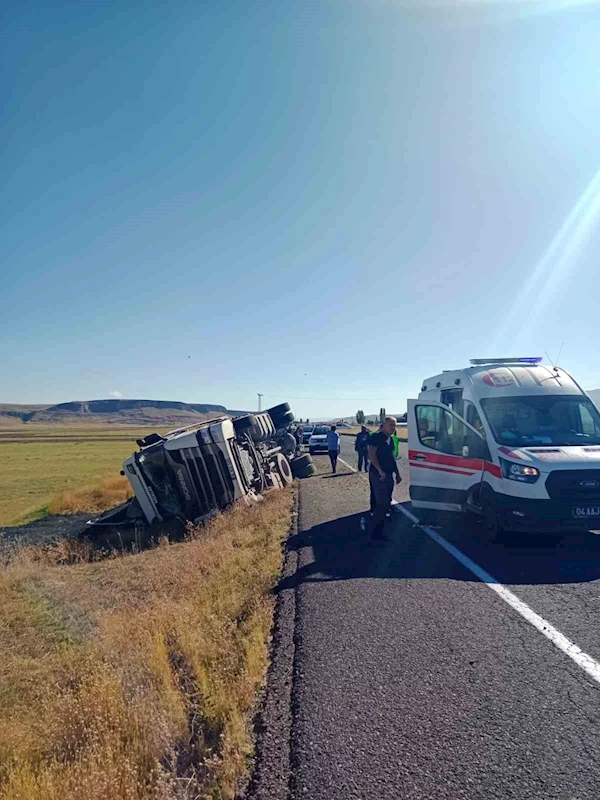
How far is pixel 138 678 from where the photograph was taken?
4.32 meters

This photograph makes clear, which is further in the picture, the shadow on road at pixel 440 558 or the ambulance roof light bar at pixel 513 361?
the ambulance roof light bar at pixel 513 361

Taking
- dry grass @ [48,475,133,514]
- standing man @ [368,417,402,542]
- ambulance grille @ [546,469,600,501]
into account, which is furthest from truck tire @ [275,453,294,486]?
ambulance grille @ [546,469,600,501]

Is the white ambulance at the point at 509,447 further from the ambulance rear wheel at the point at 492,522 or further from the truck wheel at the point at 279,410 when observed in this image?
the truck wheel at the point at 279,410

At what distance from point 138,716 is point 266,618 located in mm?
2035

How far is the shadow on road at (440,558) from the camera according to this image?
6.45m

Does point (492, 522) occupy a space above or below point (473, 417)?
below

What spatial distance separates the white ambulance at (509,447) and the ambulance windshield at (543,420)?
1cm

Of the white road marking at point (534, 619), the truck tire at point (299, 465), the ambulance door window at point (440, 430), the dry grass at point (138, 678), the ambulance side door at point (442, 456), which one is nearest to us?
the dry grass at point (138, 678)

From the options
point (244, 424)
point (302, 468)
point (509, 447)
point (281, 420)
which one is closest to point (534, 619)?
point (509, 447)

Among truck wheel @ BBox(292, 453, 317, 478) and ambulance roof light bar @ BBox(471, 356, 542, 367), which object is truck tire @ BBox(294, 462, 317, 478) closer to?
truck wheel @ BBox(292, 453, 317, 478)

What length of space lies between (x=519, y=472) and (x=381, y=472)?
6.35 feet

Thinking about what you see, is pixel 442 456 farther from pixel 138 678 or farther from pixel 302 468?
pixel 302 468

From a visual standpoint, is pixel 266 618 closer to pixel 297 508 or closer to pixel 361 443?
pixel 297 508

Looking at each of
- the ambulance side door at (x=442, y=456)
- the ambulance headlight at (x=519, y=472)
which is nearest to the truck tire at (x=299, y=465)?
the ambulance side door at (x=442, y=456)
